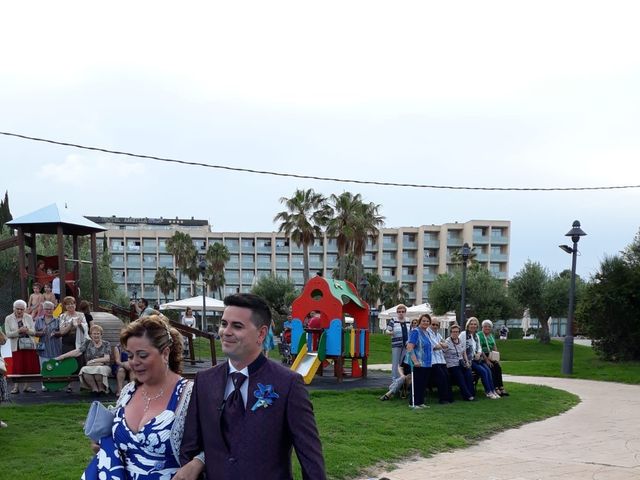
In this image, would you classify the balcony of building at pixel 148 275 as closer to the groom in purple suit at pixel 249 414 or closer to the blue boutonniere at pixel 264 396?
the groom in purple suit at pixel 249 414

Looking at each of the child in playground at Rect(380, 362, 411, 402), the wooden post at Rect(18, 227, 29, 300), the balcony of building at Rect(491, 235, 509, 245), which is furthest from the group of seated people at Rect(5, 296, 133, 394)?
the balcony of building at Rect(491, 235, 509, 245)

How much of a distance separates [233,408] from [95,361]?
347 inches

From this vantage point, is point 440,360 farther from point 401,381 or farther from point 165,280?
point 165,280

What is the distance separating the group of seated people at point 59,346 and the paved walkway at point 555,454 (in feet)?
18.8

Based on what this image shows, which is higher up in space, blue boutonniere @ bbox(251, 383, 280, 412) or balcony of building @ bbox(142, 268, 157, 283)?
blue boutonniere @ bbox(251, 383, 280, 412)

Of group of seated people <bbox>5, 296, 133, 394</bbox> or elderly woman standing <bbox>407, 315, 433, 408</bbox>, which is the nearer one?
group of seated people <bbox>5, 296, 133, 394</bbox>

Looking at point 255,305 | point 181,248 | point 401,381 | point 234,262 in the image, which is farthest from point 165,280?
point 255,305

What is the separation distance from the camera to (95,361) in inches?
428

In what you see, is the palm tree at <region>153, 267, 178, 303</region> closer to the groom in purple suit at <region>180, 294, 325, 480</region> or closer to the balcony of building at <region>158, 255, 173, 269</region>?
the balcony of building at <region>158, 255, 173, 269</region>

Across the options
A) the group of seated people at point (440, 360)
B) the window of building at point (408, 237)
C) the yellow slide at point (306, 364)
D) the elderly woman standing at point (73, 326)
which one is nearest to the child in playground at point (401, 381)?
the group of seated people at point (440, 360)

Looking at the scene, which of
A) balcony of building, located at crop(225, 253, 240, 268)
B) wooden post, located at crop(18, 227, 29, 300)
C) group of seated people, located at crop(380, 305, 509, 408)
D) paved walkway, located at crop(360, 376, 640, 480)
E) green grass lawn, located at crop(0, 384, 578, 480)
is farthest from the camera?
balcony of building, located at crop(225, 253, 240, 268)

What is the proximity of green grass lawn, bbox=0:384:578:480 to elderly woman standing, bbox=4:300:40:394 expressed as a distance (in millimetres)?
1669

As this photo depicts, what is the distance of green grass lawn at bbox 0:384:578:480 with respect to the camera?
6707 millimetres

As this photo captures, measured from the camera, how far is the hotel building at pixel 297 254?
91312 millimetres
